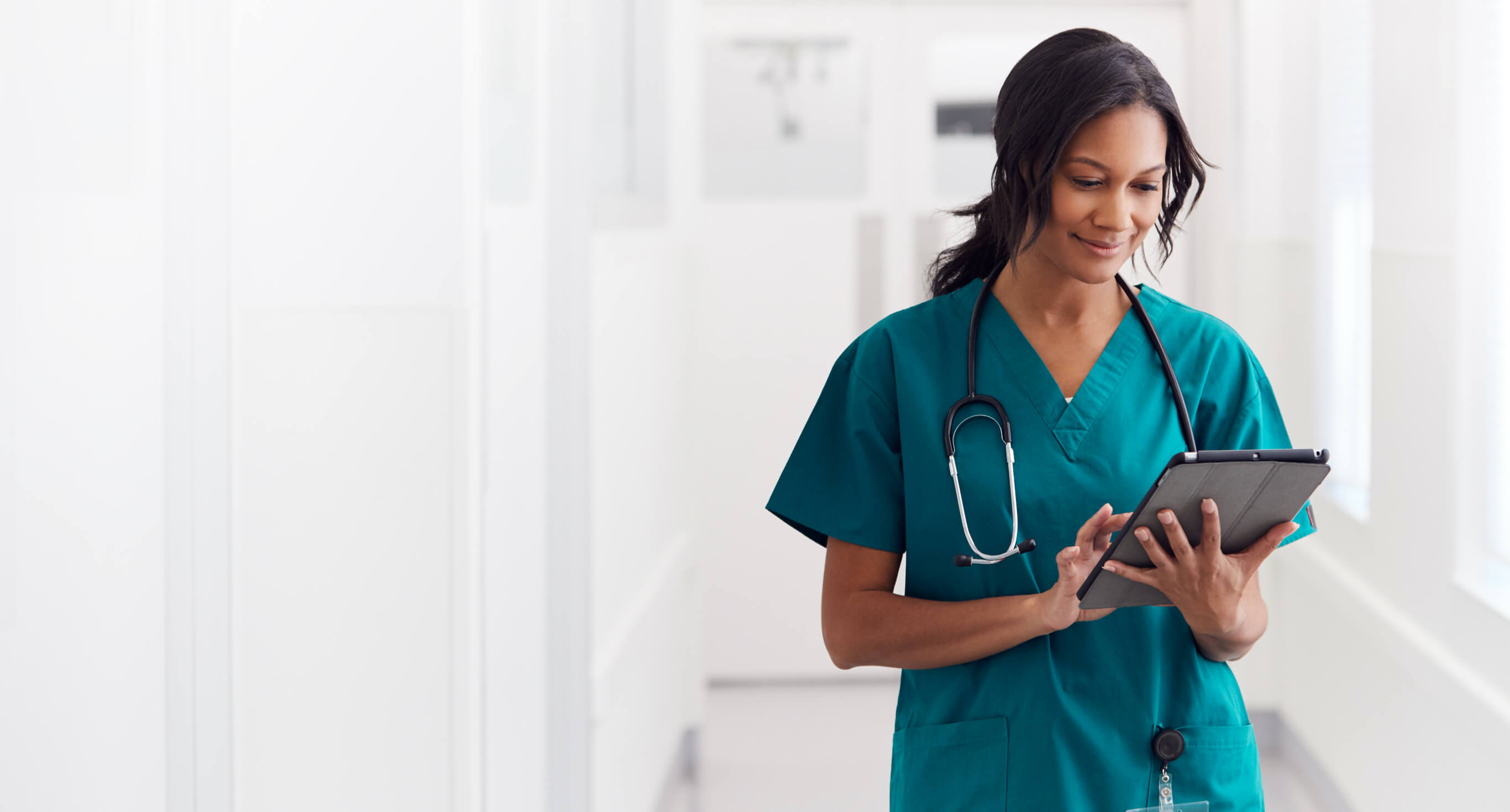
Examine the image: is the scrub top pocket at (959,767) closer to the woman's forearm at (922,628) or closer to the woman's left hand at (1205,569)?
the woman's forearm at (922,628)

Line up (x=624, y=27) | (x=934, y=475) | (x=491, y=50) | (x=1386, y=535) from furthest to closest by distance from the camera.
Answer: (x=624, y=27)
(x=1386, y=535)
(x=491, y=50)
(x=934, y=475)

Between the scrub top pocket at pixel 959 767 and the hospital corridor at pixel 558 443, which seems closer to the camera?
the hospital corridor at pixel 558 443

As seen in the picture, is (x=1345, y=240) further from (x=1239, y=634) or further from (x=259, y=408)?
(x=259, y=408)

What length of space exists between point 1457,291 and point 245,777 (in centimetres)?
174

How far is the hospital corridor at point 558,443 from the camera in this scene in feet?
2.84

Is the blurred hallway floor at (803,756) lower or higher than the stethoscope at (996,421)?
lower

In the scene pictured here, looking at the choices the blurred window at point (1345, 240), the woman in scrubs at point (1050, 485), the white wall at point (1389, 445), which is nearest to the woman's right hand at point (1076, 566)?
the woman in scrubs at point (1050, 485)

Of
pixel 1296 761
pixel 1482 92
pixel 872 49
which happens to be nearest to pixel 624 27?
pixel 872 49

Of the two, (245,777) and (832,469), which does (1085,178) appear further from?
(245,777)

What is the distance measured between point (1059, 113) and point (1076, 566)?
0.34m

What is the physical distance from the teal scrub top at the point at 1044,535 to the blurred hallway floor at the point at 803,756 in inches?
70.2

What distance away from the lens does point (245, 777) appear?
109 cm

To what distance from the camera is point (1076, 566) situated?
0.91 m

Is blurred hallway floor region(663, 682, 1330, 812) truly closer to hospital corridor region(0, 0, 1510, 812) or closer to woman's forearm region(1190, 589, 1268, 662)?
hospital corridor region(0, 0, 1510, 812)
